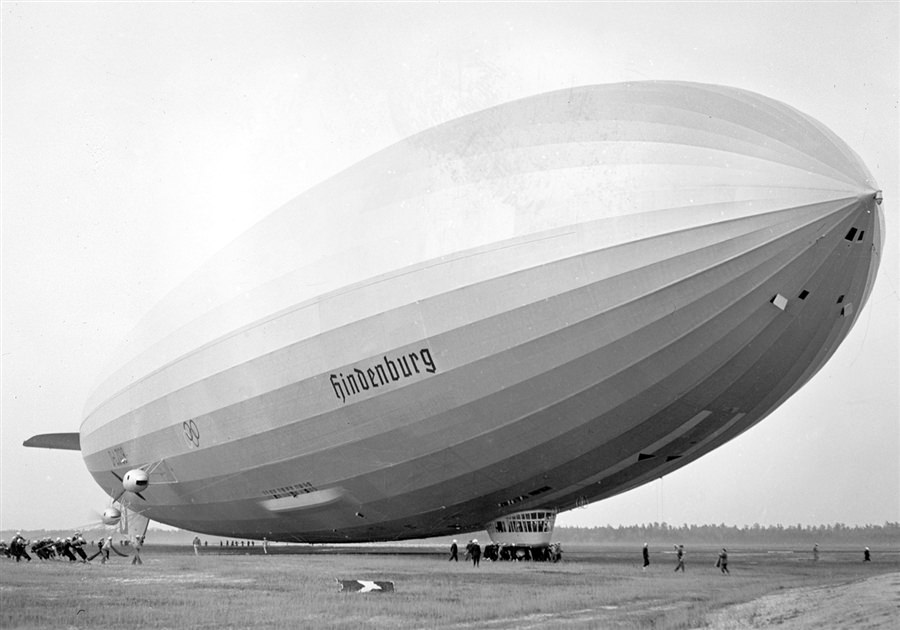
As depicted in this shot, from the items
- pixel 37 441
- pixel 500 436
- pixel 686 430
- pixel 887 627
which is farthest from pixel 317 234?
pixel 37 441

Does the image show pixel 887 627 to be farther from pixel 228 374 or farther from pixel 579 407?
pixel 228 374

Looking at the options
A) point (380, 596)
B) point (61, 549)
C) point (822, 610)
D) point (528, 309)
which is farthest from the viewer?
point (61, 549)

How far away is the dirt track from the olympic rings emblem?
1512cm

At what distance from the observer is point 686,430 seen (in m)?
18.1

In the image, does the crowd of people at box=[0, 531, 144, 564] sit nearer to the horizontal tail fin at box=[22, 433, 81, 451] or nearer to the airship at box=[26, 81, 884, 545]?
the airship at box=[26, 81, 884, 545]

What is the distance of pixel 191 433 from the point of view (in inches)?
896

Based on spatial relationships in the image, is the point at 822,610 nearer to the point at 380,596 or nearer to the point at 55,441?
the point at 380,596

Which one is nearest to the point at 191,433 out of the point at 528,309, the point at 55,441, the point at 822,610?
the point at 528,309

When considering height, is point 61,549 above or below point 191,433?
below

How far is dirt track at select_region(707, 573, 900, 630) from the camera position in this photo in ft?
34.1

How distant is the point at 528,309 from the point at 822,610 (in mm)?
7013

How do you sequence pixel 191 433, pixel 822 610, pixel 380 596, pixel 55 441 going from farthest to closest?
pixel 55 441 → pixel 191 433 → pixel 380 596 → pixel 822 610

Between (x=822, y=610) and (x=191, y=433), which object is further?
(x=191, y=433)

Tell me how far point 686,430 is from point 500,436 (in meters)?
4.29
